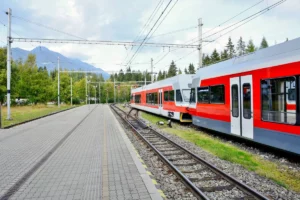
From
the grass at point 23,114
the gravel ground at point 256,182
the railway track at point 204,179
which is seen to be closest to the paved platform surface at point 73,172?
the railway track at point 204,179

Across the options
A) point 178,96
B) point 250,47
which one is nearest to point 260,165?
point 178,96

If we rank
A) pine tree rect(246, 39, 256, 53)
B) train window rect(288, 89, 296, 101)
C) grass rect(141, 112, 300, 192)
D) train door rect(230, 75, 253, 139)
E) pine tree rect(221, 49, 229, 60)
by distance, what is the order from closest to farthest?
grass rect(141, 112, 300, 192), train window rect(288, 89, 296, 101), train door rect(230, 75, 253, 139), pine tree rect(221, 49, 229, 60), pine tree rect(246, 39, 256, 53)

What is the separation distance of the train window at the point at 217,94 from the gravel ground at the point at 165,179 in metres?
4.28

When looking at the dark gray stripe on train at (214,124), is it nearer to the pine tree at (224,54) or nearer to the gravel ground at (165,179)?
the gravel ground at (165,179)

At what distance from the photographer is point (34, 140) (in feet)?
40.6

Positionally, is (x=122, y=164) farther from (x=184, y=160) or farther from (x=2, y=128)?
(x=2, y=128)

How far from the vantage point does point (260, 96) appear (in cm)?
930

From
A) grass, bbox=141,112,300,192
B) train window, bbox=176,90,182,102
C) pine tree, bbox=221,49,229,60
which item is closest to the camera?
grass, bbox=141,112,300,192

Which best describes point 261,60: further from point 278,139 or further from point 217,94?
point 217,94

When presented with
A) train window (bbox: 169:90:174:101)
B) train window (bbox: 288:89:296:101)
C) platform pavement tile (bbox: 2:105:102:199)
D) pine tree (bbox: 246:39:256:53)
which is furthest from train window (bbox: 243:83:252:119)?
pine tree (bbox: 246:39:256:53)

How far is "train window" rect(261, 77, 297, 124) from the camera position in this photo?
786 cm

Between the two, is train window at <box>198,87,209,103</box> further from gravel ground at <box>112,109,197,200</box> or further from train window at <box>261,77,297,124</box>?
gravel ground at <box>112,109,197,200</box>

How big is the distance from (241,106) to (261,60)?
77.9 inches

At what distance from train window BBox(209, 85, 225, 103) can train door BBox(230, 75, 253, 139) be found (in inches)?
31.7
